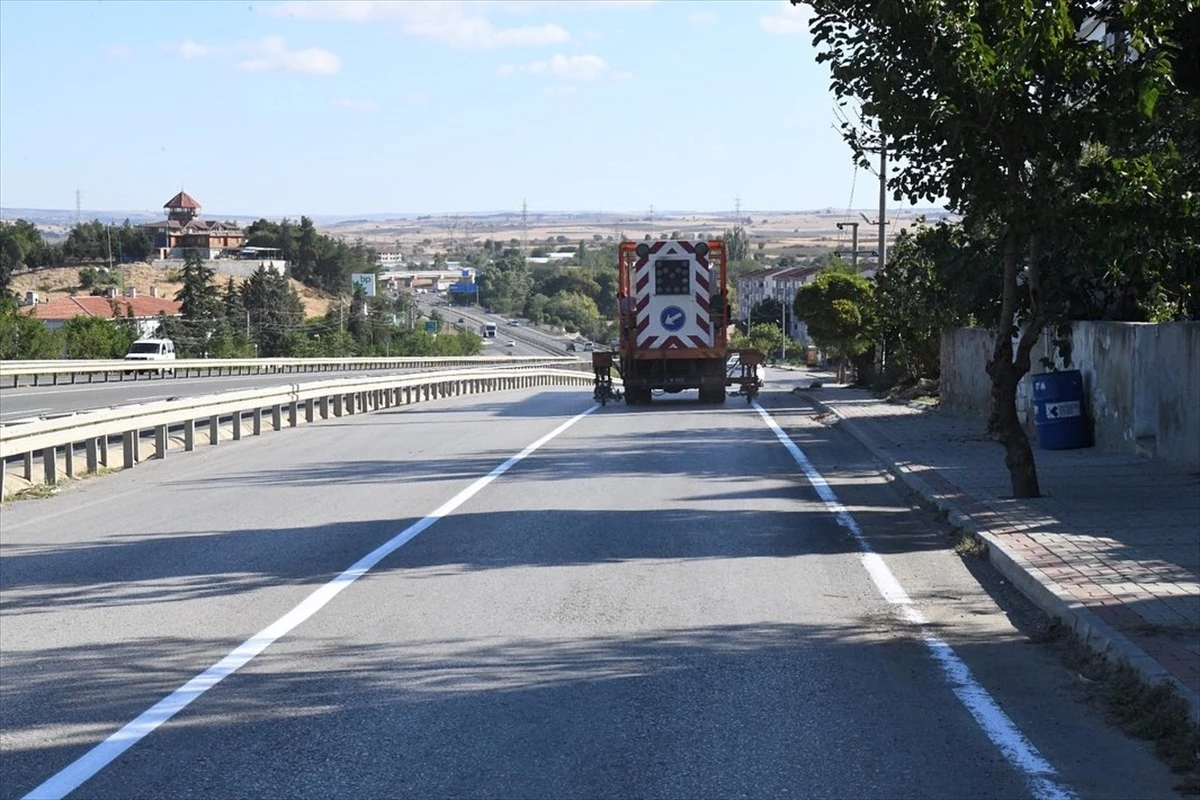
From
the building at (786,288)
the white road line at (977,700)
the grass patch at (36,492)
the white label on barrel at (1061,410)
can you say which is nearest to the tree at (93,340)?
the grass patch at (36,492)

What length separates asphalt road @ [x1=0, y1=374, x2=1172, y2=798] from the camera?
656 centimetres

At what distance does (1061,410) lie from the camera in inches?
766

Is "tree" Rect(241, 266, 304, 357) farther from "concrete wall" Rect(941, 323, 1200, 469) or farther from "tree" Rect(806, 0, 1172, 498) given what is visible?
"tree" Rect(806, 0, 1172, 498)

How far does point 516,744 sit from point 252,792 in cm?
121

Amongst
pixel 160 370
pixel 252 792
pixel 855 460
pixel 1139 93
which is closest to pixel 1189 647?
pixel 252 792

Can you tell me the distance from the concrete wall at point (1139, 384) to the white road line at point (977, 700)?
5.23 meters

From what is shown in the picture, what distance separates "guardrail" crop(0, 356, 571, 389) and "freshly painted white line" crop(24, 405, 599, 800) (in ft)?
112

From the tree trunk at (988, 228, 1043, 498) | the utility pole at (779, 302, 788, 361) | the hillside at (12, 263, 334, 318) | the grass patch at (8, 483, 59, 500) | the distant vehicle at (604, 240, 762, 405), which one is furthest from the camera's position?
the hillside at (12, 263, 334, 318)

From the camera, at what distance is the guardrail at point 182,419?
57.8 feet

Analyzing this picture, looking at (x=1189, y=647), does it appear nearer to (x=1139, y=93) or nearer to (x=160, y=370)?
(x=1139, y=93)

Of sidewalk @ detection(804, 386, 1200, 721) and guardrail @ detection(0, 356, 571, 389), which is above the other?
sidewalk @ detection(804, 386, 1200, 721)

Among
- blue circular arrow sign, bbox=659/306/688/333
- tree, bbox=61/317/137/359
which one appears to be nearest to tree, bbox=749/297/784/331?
tree, bbox=61/317/137/359

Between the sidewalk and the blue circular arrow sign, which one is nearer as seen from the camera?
the sidewalk

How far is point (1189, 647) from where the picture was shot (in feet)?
26.7
